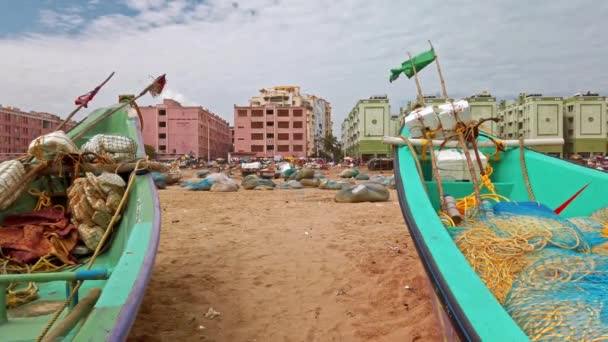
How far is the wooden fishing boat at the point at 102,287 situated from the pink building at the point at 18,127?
5386 centimetres

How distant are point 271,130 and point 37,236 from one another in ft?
193

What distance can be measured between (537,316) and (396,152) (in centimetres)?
215

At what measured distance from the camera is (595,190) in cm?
317

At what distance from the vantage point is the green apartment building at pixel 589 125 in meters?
45.2

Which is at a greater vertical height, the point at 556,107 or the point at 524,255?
the point at 556,107

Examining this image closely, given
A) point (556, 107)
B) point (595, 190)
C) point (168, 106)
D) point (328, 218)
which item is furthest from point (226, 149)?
point (595, 190)

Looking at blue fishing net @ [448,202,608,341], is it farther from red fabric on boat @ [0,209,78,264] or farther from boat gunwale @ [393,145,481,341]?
red fabric on boat @ [0,209,78,264]

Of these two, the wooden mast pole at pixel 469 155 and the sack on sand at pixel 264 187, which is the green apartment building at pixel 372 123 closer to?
the sack on sand at pixel 264 187

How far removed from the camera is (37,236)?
2938 millimetres

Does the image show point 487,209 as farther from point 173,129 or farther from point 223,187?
point 173,129

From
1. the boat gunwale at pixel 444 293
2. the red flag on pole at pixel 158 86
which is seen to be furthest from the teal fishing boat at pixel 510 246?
the red flag on pole at pixel 158 86

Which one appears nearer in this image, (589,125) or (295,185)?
(295,185)

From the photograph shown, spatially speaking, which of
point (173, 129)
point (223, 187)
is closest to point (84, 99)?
point (223, 187)

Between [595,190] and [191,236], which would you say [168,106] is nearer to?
[191,236]
